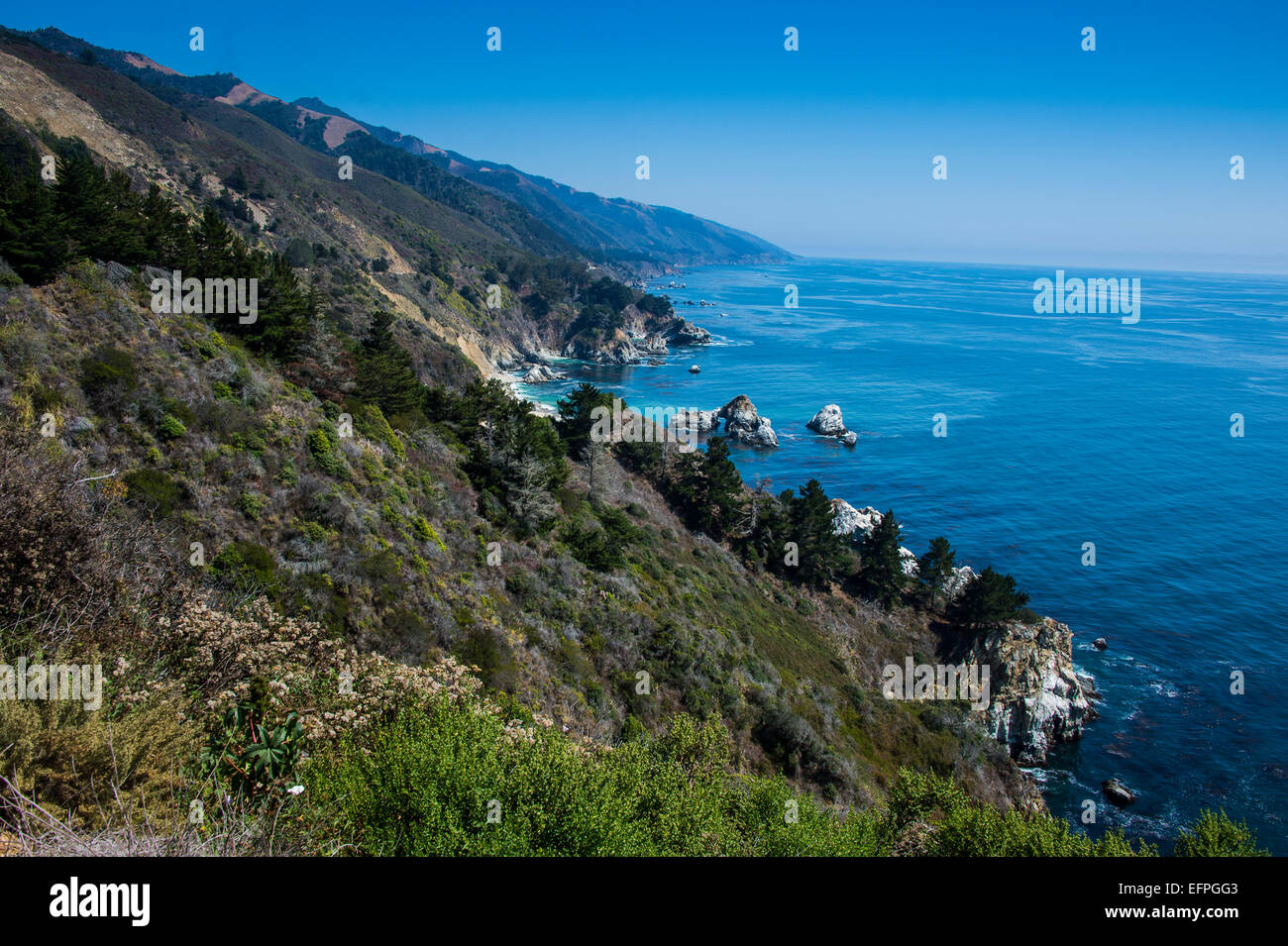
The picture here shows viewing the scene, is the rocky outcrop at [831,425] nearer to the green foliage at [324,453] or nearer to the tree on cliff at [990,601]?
the tree on cliff at [990,601]

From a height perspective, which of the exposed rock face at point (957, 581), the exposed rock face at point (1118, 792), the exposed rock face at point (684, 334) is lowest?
the exposed rock face at point (1118, 792)

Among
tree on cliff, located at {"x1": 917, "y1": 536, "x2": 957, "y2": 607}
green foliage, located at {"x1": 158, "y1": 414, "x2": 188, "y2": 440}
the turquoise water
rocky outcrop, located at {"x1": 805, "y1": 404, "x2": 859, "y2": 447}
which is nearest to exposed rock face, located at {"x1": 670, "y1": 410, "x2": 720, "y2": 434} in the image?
the turquoise water

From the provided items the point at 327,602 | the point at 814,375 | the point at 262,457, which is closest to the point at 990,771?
the point at 327,602

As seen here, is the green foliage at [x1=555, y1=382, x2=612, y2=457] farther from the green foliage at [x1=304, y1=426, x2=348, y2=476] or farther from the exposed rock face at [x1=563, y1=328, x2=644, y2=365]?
the exposed rock face at [x1=563, y1=328, x2=644, y2=365]

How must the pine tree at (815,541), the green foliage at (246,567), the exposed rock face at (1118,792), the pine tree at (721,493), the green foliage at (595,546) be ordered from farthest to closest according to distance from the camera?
1. the pine tree at (721,493)
2. the pine tree at (815,541)
3. the green foliage at (595,546)
4. the exposed rock face at (1118,792)
5. the green foliage at (246,567)

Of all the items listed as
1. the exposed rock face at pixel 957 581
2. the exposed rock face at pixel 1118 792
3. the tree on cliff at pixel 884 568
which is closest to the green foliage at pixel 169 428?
the tree on cliff at pixel 884 568
